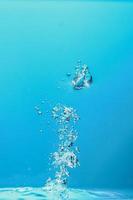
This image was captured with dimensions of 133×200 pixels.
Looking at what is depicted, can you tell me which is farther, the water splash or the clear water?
the water splash

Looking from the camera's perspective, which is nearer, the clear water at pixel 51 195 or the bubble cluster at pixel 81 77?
the clear water at pixel 51 195

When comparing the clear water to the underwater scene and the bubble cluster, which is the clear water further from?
the bubble cluster

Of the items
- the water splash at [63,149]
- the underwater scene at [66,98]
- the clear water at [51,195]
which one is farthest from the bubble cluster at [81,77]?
the clear water at [51,195]

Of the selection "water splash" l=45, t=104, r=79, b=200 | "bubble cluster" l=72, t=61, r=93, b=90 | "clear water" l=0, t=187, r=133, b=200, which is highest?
→ "bubble cluster" l=72, t=61, r=93, b=90

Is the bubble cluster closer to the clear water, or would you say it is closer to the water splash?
the water splash

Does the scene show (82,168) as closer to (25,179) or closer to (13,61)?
(25,179)

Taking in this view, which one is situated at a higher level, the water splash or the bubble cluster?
the bubble cluster

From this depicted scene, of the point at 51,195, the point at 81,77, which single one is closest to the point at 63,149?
the point at 51,195

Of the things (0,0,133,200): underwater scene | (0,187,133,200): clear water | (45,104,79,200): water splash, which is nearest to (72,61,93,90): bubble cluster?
(0,0,133,200): underwater scene

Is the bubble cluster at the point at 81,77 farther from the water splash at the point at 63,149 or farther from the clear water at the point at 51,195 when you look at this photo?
the clear water at the point at 51,195
